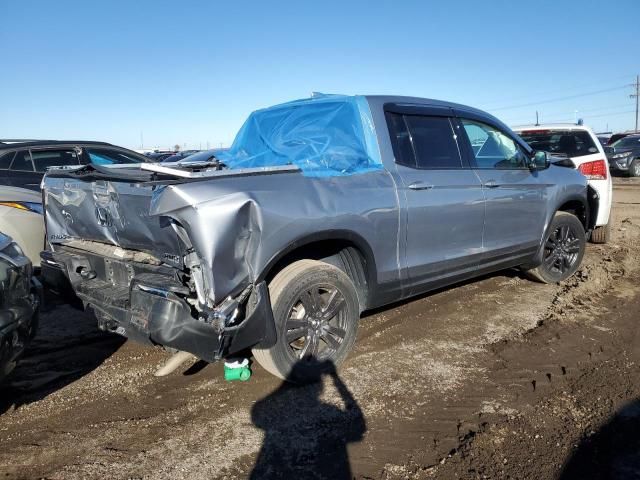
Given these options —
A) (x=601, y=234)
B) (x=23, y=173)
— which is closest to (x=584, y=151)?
(x=601, y=234)

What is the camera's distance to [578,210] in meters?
6.26

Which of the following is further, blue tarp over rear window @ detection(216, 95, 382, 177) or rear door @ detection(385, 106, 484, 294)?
rear door @ detection(385, 106, 484, 294)

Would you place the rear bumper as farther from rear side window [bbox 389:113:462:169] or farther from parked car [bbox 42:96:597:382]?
rear side window [bbox 389:113:462:169]

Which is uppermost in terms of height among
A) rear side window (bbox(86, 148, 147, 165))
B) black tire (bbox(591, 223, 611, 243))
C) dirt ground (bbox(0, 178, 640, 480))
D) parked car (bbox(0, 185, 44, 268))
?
rear side window (bbox(86, 148, 147, 165))

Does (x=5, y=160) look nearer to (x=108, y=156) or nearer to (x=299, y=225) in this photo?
(x=108, y=156)

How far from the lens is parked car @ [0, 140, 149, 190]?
688cm

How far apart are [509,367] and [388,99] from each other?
223cm

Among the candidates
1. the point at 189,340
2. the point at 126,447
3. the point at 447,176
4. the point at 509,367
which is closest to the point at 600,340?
the point at 509,367

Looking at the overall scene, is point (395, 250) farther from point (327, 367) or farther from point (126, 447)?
point (126, 447)

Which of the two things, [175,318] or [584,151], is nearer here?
[175,318]

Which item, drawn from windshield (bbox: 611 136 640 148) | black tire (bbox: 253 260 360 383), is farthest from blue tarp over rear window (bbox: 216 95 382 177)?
windshield (bbox: 611 136 640 148)

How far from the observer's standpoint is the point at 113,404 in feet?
11.4

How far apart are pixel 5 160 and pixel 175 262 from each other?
16.6ft

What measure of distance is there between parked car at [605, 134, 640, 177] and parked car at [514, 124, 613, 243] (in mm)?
12858
